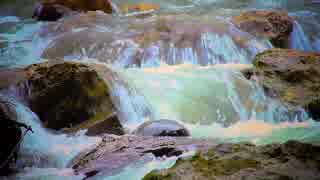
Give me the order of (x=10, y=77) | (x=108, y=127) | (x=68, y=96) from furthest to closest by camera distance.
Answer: (x=10, y=77) < (x=68, y=96) < (x=108, y=127)

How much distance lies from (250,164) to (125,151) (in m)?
1.40

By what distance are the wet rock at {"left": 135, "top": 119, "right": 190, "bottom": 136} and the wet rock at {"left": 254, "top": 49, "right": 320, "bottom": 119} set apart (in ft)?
4.42

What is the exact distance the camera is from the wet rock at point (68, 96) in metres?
5.30

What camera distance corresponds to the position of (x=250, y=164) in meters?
3.50

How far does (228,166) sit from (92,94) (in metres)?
2.33

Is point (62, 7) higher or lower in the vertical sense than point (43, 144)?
higher

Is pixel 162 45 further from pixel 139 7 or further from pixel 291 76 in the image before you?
pixel 139 7

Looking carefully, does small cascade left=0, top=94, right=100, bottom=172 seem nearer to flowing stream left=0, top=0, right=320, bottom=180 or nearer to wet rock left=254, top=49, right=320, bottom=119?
flowing stream left=0, top=0, right=320, bottom=180

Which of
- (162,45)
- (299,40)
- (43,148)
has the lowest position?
(43,148)

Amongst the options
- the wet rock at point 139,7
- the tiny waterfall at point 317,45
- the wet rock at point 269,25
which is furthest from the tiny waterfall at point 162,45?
the wet rock at point 139,7

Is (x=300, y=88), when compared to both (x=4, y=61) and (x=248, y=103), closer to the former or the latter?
(x=248, y=103)

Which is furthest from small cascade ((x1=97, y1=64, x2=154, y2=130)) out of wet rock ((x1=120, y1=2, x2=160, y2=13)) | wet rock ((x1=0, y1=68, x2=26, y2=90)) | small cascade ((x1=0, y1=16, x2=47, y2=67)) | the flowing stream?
wet rock ((x1=120, y1=2, x2=160, y2=13))

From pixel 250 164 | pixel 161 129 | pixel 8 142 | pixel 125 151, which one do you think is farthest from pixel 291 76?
pixel 8 142

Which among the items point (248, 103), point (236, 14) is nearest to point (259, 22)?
point (236, 14)
